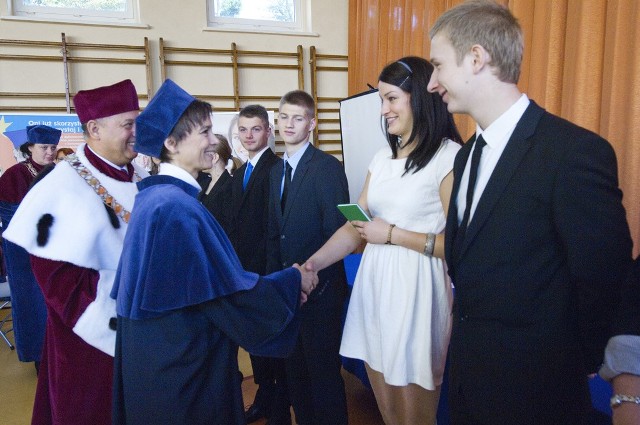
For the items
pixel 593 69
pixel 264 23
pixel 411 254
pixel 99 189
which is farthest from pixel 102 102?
pixel 264 23

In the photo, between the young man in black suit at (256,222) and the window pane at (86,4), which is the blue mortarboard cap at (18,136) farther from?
the young man in black suit at (256,222)

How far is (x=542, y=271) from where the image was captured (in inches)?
38.3

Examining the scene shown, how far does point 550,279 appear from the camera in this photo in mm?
975

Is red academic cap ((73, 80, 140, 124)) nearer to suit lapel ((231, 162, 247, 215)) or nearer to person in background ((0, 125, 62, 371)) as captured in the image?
suit lapel ((231, 162, 247, 215))

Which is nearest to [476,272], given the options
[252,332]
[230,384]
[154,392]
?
[252,332]

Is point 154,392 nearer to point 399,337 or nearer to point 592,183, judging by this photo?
point 399,337

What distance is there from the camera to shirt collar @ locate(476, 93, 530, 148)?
1.05 metres

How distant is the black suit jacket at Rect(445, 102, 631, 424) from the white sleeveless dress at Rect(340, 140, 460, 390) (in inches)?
12.6

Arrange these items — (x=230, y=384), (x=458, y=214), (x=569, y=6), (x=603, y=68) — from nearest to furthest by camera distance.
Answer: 1. (x=458, y=214)
2. (x=230, y=384)
3. (x=603, y=68)
4. (x=569, y=6)

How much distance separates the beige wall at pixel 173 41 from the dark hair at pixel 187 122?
4.69 metres

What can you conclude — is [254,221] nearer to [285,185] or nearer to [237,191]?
[237,191]

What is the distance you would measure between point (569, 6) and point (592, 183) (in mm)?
2470

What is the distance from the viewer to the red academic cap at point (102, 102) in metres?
1.63

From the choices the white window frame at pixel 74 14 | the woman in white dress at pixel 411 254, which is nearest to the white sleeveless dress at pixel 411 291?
the woman in white dress at pixel 411 254
